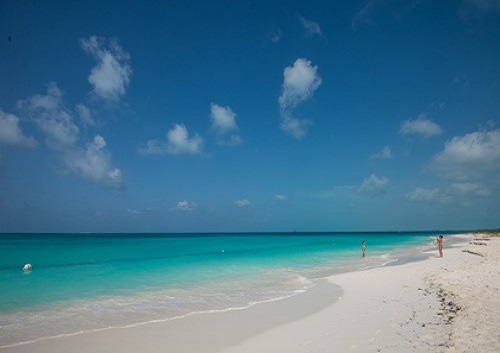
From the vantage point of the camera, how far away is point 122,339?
8156mm

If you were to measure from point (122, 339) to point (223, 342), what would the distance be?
8.94 feet

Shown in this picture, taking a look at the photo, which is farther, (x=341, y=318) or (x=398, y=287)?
(x=398, y=287)

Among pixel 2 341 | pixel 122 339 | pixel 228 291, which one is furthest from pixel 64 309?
pixel 228 291

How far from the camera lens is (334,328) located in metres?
8.22

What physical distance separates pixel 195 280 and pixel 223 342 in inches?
461

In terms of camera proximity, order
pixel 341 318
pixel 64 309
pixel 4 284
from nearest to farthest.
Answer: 1. pixel 341 318
2. pixel 64 309
3. pixel 4 284

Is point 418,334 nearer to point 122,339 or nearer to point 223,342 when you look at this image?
point 223,342

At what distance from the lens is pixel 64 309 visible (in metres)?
11.9

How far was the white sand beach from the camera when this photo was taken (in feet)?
22.4

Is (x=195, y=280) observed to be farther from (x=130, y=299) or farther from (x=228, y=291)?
(x=130, y=299)

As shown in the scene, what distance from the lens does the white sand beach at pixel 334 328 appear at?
6820mm

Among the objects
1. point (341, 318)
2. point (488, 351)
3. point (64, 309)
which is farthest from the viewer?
point (64, 309)

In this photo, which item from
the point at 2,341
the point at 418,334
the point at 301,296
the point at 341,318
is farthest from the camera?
the point at 301,296

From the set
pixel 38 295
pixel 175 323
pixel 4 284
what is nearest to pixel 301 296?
pixel 175 323
